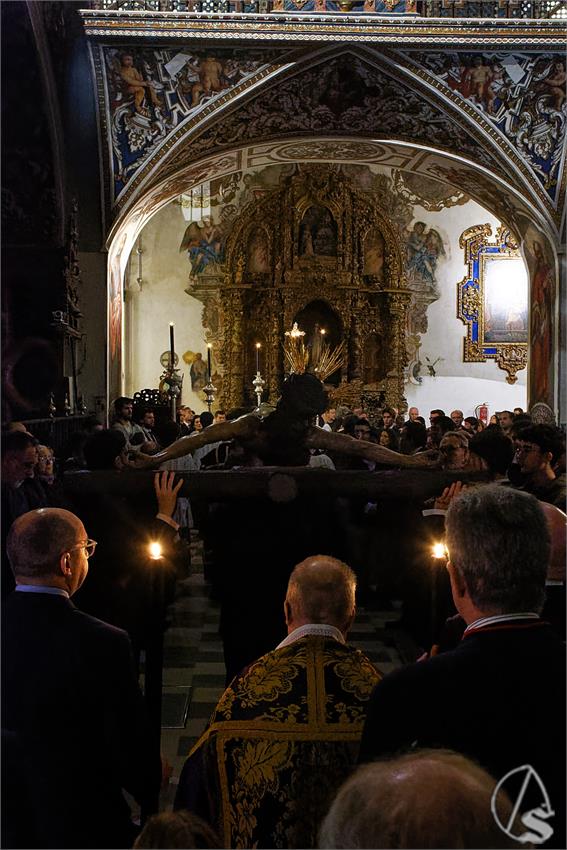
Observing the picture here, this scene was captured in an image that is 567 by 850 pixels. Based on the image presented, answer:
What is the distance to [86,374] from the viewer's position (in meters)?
14.3

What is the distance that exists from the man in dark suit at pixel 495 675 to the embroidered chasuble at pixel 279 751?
11.7 inches

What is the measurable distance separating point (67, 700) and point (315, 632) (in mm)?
694

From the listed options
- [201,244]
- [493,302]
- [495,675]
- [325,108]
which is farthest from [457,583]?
[493,302]

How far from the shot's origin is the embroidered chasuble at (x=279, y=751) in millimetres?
2039

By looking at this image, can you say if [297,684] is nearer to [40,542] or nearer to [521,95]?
[40,542]

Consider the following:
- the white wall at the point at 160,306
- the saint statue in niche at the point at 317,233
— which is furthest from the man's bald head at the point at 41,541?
the saint statue in niche at the point at 317,233

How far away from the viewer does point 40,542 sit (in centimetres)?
248

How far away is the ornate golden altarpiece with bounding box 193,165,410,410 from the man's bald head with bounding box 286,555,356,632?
19.1 meters

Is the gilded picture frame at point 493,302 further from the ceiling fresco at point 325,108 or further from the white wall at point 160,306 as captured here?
the white wall at point 160,306

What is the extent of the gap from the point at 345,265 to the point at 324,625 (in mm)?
20168

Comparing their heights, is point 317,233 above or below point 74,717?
above

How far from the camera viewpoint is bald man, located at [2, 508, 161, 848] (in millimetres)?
2209

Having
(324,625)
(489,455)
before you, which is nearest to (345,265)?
(489,455)

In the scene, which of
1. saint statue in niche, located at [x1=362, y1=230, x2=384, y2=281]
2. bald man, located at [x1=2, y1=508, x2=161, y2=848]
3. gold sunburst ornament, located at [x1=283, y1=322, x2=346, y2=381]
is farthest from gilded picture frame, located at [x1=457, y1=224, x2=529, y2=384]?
bald man, located at [x1=2, y1=508, x2=161, y2=848]
